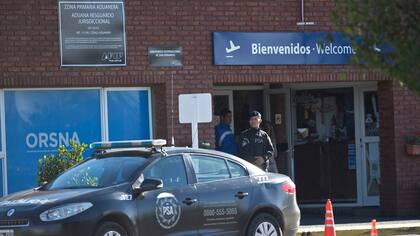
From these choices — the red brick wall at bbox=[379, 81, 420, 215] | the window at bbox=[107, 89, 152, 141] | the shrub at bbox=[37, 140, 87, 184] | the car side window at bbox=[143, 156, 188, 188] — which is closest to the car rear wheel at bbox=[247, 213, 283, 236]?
the car side window at bbox=[143, 156, 188, 188]

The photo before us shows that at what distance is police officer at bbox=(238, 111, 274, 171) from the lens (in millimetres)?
14227

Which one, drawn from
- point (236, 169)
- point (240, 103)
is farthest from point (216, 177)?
point (240, 103)

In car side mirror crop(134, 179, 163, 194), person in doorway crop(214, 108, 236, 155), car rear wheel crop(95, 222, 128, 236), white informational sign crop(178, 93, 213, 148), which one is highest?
white informational sign crop(178, 93, 213, 148)

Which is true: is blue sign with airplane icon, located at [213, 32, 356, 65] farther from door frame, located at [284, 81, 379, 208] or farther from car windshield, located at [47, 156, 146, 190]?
car windshield, located at [47, 156, 146, 190]

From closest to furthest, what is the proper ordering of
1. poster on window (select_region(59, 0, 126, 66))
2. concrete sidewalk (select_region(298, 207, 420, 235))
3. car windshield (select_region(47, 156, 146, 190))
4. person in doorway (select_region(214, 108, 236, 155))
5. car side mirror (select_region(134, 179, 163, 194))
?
car side mirror (select_region(134, 179, 163, 194))
car windshield (select_region(47, 156, 146, 190))
concrete sidewalk (select_region(298, 207, 420, 235))
poster on window (select_region(59, 0, 126, 66))
person in doorway (select_region(214, 108, 236, 155))

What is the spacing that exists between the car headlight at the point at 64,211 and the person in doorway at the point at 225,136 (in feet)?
18.9

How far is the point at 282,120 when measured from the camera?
17719mm

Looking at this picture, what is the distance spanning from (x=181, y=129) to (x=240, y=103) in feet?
9.21

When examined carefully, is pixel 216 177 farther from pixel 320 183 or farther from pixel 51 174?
pixel 320 183

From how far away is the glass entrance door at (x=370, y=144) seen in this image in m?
17.5

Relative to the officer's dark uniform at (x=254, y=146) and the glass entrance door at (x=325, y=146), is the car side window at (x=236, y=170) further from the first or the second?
the glass entrance door at (x=325, y=146)

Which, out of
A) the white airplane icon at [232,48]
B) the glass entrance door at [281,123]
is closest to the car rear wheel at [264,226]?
the white airplane icon at [232,48]

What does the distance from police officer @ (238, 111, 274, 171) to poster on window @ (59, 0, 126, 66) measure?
2.45 metres

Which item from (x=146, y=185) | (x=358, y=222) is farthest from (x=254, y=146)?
(x=146, y=185)
